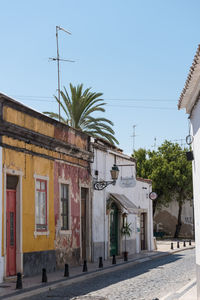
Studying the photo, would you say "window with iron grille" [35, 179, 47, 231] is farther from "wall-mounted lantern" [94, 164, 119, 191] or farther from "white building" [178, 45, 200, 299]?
"white building" [178, 45, 200, 299]

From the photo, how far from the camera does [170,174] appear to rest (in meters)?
51.7

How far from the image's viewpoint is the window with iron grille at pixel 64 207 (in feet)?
71.9

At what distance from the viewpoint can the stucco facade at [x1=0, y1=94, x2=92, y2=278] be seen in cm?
1752

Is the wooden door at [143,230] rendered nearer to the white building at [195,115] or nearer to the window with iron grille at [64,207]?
the window with iron grille at [64,207]

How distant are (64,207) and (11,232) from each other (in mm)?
4574

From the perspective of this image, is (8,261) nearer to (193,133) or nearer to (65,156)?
(65,156)

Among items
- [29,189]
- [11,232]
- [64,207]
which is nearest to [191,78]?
[11,232]

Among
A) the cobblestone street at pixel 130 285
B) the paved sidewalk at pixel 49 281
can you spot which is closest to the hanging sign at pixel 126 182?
the paved sidewalk at pixel 49 281

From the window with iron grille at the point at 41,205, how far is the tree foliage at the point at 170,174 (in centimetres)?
3214

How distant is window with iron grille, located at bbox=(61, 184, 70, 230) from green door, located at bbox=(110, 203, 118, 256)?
6360mm

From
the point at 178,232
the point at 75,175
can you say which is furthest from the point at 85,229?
the point at 178,232

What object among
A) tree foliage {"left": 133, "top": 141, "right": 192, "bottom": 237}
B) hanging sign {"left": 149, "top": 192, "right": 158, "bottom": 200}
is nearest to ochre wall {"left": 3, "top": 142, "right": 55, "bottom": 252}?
hanging sign {"left": 149, "top": 192, "right": 158, "bottom": 200}

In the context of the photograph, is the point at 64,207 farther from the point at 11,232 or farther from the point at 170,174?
the point at 170,174

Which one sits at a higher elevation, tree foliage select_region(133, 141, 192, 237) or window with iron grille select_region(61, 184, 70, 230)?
tree foliage select_region(133, 141, 192, 237)
